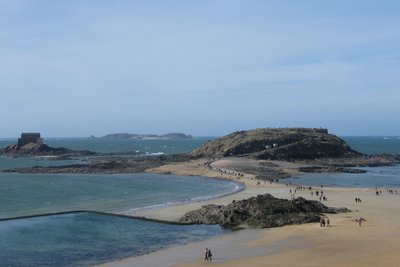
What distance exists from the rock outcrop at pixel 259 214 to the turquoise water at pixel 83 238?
1.58 m

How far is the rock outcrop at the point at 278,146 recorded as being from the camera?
381 ft

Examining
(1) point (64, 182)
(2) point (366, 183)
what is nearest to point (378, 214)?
(2) point (366, 183)

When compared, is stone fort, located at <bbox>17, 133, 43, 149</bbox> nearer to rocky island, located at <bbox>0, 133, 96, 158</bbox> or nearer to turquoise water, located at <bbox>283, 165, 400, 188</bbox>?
rocky island, located at <bbox>0, 133, 96, 158</bbox>

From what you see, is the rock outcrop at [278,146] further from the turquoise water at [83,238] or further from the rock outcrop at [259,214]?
the turquoise water at [83,238]

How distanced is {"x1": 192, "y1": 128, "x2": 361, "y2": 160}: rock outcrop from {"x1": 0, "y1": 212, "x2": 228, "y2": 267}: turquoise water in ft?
234

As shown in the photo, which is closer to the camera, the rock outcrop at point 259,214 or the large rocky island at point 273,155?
the rock outcrop at point 259,214

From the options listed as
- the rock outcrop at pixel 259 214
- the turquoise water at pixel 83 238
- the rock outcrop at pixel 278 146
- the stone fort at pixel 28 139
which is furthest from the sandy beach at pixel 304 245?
the stone fort at pixel 28 139

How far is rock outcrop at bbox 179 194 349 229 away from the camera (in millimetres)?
40688

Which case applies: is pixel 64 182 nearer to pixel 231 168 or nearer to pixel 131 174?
pixel 131 174

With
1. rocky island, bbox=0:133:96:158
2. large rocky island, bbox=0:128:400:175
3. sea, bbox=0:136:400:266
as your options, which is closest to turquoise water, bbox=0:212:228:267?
sea, bbox=0:136:400:266

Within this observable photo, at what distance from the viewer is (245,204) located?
4438 cm

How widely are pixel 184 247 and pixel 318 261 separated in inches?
357

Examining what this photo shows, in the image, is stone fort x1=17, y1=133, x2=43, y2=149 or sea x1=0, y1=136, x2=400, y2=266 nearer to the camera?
sea x1=0, y1=136, x2=400, y2=266

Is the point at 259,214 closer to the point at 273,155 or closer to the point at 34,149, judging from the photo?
the point at 273,155
